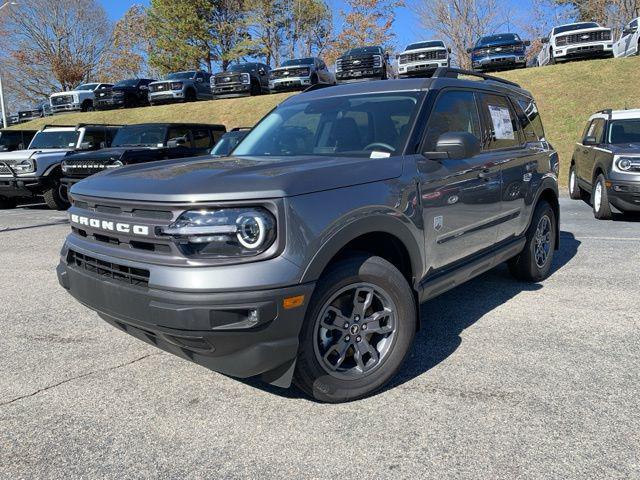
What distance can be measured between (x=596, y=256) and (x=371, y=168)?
447cm

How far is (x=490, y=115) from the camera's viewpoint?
433cm

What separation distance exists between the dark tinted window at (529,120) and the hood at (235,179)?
2366 millimetres

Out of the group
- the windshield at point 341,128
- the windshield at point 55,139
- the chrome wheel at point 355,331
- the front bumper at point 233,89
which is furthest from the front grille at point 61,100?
the chrome wheel at point 355,331

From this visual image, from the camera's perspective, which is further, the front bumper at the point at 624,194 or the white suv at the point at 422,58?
the white suv at the point at 422,58

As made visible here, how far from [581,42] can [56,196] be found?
18.6 metres

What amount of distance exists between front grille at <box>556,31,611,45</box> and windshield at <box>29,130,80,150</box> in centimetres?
1750

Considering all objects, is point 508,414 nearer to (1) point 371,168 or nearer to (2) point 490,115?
(1) point 371,168

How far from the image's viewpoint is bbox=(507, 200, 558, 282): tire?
498cm

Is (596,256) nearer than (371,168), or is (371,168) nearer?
(371,168)

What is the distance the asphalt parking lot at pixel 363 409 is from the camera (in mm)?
2354

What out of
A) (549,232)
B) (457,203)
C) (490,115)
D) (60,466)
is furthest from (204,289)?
(549,232)

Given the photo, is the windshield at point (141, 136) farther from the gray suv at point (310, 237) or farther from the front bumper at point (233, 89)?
the front bumper at point (233, 89)

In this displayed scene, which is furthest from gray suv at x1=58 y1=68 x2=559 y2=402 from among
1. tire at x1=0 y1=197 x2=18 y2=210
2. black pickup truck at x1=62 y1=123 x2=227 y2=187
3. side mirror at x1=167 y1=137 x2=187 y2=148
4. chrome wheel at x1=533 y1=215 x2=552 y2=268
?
tire at x1=0 y1=197 x2=18 y2=210

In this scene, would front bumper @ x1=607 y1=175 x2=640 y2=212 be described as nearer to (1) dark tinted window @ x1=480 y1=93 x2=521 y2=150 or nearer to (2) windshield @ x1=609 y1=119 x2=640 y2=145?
(2) windshield @ x1=609 y1=119 x2=640 y2=145
